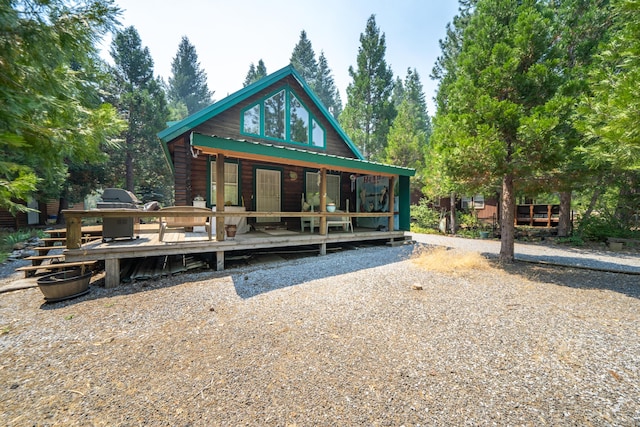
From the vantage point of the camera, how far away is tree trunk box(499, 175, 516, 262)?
6586 mm

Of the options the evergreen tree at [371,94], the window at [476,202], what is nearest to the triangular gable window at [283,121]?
the evergreen tree at [371,94]

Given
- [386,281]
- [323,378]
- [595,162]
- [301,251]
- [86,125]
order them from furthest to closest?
[301,251]
[595,162]
[386,281]
[86,125]
[323,378]

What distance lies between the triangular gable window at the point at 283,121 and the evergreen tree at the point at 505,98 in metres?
5.09

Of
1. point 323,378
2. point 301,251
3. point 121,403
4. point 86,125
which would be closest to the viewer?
point 121,403

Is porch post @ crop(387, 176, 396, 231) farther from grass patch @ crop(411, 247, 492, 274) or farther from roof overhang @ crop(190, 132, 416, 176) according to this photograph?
grass patch @ crop(411, 247, 492, 274)

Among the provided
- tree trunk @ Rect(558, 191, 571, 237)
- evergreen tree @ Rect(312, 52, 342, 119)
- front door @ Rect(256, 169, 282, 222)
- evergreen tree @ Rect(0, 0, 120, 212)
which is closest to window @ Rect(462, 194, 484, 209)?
tree trunk @ Rect(558, 191, 571, 237)

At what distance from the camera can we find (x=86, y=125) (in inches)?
130

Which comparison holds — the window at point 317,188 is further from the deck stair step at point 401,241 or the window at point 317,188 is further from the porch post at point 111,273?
the porch post at point 111,273

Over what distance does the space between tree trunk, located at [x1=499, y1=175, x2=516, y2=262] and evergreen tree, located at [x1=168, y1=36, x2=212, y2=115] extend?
50995 millimetres

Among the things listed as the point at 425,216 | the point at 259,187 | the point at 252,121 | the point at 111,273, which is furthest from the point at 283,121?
the point at 425,216

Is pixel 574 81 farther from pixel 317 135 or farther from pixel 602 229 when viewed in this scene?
pixel 602 229

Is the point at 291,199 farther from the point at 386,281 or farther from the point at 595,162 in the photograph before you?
the point at 595,162

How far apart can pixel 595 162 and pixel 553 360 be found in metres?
5.22

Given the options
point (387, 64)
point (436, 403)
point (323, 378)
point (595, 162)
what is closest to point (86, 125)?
point (323, 378)
